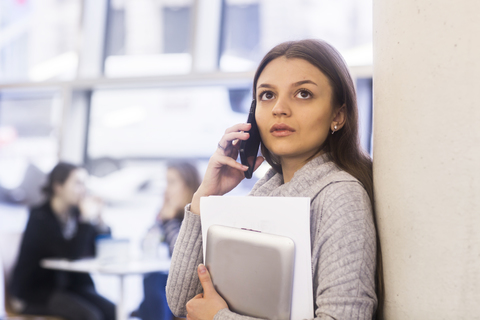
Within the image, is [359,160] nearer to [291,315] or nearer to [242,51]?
[291,315]

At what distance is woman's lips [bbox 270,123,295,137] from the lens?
1040 mm

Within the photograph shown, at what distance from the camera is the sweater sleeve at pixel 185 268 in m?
1.15

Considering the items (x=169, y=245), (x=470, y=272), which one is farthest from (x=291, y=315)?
(x=169, y=245)

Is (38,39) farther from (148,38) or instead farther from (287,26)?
(287,26)

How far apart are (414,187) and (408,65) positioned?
9.2 inches

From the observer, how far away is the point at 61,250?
10.4 feet

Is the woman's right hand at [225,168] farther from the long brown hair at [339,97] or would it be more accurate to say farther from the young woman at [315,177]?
the long brown hair at [339,97]

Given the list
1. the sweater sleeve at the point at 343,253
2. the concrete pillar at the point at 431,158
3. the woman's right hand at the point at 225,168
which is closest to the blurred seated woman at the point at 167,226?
the woman's right hand at the point at 225,168

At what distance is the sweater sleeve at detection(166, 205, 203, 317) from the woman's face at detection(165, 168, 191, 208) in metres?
1.84

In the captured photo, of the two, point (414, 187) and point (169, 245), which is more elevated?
point (414, 187)

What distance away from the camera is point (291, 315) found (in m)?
0.85

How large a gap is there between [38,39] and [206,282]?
13.9 feet

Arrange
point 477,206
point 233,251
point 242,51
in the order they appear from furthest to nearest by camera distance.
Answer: point 242,51 → point 233,251 → point 477,206

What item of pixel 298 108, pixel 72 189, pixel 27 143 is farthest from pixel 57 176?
pixel 298 108
